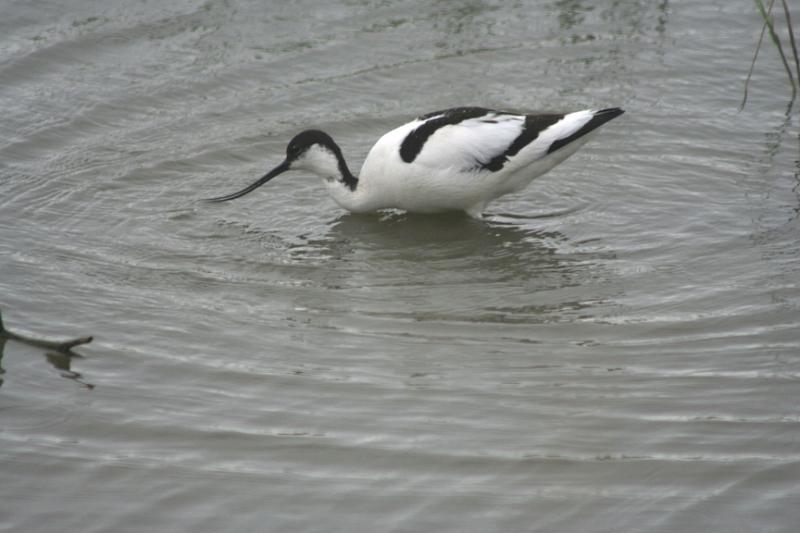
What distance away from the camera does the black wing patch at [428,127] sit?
23.4 ft

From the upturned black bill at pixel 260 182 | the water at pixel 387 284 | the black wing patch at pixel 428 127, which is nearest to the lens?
the water at pixel 387 284

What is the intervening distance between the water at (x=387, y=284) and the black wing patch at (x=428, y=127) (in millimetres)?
511

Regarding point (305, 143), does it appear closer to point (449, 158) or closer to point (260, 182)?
point (260, 182)

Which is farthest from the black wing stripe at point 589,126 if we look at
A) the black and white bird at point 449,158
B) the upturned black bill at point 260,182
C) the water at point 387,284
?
the upturned black bill at point 260,182

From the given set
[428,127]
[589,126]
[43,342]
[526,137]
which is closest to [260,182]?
[428,127]

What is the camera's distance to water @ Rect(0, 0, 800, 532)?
14.2 ft

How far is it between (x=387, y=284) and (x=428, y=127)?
131cm

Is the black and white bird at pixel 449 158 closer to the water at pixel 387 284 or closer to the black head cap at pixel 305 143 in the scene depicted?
the black head cap at pixel 305 143

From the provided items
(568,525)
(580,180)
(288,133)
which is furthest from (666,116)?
(568,525)

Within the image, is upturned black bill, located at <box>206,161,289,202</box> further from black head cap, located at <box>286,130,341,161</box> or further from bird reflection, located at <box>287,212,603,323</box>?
bird reflection, located at <box>287,212,603,323</box>

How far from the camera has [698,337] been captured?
5.41 m

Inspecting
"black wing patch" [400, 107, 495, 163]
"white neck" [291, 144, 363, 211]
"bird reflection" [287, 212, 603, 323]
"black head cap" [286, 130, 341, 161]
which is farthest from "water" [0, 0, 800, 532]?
"black wing patch" [400, 107, 495, 163]

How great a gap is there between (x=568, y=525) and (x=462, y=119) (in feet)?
11.9

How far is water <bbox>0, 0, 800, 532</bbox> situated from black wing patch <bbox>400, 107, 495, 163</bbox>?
1.68 feet
